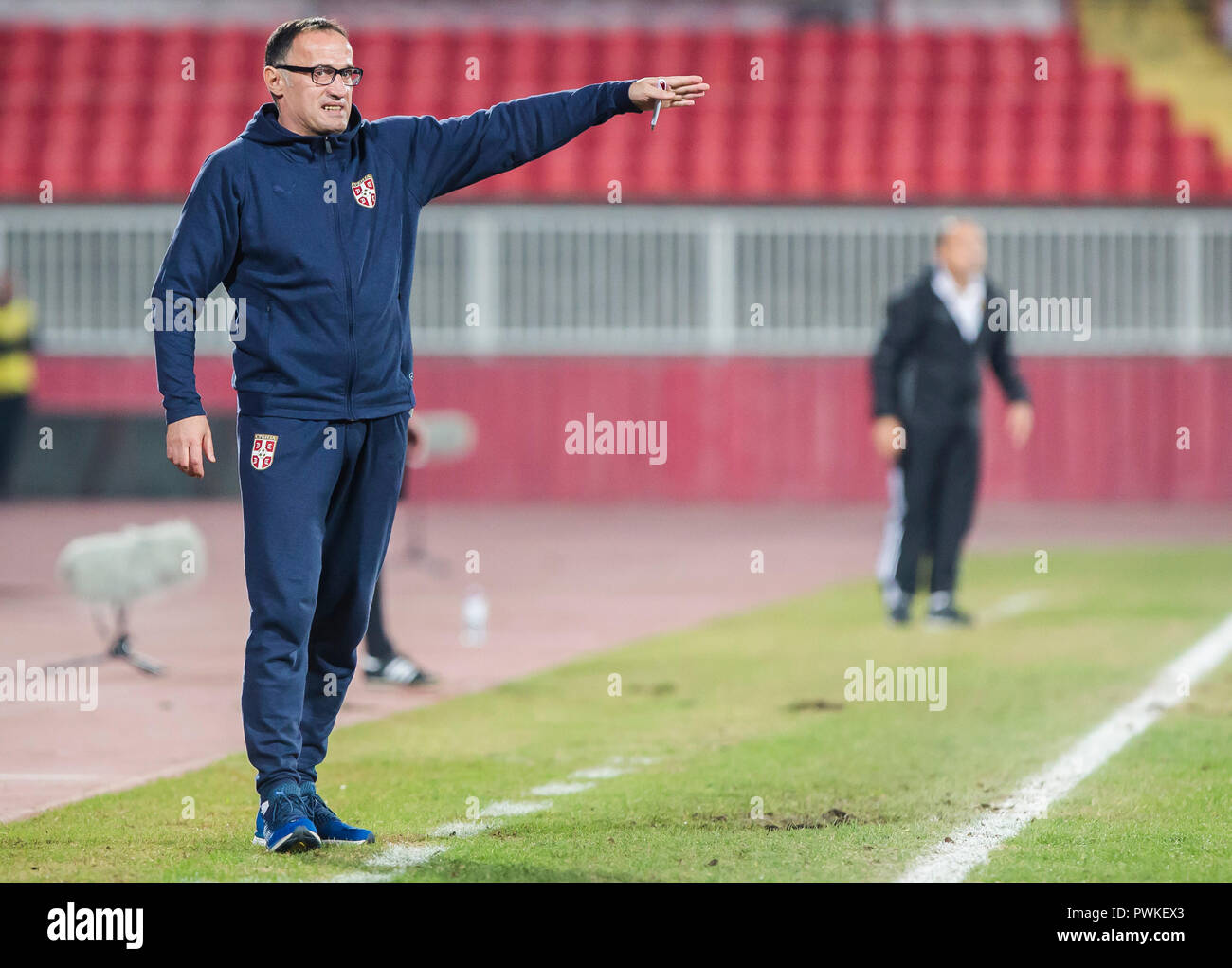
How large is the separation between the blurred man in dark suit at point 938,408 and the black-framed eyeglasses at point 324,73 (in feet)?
21.2

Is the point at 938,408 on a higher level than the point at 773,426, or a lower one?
higher

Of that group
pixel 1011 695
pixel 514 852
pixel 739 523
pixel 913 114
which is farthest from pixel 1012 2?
pixel 514 852

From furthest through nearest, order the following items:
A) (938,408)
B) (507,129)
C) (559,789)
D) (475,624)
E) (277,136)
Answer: (938,408) < (475,624) < (559,789) < (507,129) < (277,136)

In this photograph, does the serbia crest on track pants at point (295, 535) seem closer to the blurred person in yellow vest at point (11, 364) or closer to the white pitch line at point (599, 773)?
the white pitch line at point (599, 773)

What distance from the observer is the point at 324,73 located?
598 cm

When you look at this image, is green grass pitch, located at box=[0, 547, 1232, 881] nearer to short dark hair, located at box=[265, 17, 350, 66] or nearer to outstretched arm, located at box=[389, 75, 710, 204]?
outstretched arm, located at box=[389, 75, 710, 204]

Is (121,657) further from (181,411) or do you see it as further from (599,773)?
(181,411)

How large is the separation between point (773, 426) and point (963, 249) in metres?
10.6

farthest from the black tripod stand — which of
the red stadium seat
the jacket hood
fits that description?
the red stadium seat

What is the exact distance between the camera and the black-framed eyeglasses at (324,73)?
598 cm

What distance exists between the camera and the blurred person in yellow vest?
63.0 feet

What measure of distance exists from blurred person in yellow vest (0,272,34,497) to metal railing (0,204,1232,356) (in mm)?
2593

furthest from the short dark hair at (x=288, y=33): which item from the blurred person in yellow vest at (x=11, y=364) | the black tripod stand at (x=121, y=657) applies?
the blurred person in yellow vest at (x=11, y=364)

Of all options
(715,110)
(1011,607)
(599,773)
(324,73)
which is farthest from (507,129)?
(715,110)
